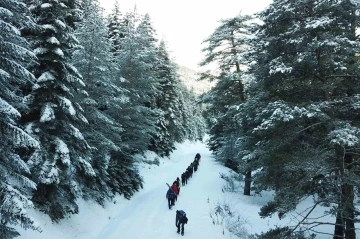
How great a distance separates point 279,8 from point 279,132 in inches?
193

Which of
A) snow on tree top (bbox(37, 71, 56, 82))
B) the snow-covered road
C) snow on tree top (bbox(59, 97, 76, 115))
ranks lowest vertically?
the snow-covered road

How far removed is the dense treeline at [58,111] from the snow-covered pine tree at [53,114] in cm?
4

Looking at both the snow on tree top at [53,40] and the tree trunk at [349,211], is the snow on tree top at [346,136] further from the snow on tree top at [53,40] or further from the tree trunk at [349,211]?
the snow on tree top at [53,40]

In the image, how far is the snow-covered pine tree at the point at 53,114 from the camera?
10.8 m

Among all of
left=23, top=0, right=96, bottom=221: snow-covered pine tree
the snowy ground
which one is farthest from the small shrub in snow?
left=23, top=0, right=96, bottom=221: snow-covered pine tree

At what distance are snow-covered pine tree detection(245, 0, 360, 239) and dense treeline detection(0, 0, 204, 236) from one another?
25.3 ft

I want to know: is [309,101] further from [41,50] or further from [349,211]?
[41,50]

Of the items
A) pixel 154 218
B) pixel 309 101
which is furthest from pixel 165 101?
pixel 309 101

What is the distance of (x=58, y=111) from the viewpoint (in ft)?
38.9

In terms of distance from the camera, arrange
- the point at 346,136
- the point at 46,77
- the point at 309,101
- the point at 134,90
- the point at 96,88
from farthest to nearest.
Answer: the point at 134,90 → the point at 96,88 → the point at 46,77 → the point at 309,101 → the point at 346,136

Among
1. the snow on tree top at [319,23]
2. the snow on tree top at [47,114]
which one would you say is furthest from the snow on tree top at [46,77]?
the snow on tree top at [319,23]

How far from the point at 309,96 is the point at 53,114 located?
9.95m

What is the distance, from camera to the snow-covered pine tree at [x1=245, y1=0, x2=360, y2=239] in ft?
29.7

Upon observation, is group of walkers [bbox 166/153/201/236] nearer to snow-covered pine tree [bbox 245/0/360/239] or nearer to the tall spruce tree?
snow-covered pine tree [bbox 245/0/360/239]
